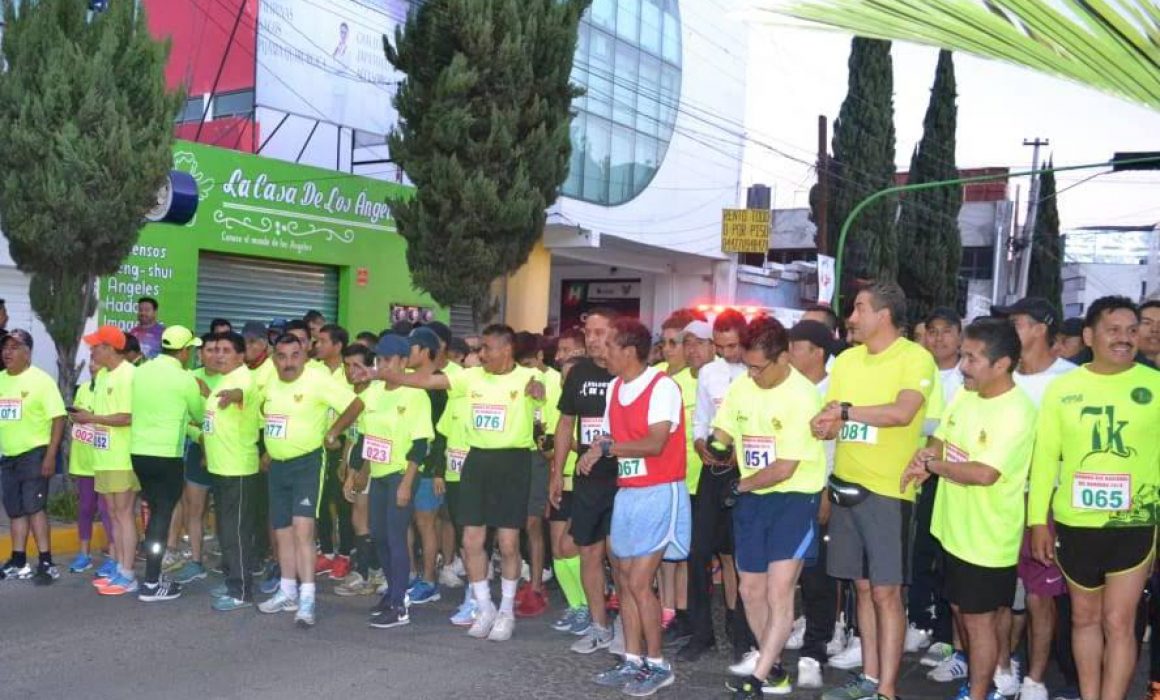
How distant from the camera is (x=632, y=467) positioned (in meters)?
6.00

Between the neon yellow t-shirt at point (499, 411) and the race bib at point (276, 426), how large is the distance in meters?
1.21

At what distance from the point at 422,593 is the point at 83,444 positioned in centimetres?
293

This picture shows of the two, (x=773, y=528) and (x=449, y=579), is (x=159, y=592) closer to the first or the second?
(x=449, y=579)

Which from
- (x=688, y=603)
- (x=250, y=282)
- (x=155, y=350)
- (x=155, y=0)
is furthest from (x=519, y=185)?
(x=688, y=603)

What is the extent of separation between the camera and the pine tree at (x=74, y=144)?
1091cm

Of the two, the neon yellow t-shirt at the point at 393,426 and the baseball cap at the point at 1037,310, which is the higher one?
the baseball cap at the point at 1037,310

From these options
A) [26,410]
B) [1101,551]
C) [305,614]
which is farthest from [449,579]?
[1101,551]

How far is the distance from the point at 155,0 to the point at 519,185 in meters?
9.46

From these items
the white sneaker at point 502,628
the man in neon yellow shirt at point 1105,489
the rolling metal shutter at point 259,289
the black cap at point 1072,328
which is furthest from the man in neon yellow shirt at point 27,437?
the rolling metal shutter at point 259,289

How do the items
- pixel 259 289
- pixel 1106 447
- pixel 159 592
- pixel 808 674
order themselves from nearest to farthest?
pixel 1106 447, pixel 808 674, pixel 159 592, pixel 259 289

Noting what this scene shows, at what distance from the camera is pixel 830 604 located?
645cm

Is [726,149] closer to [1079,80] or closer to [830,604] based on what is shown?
[830,604]

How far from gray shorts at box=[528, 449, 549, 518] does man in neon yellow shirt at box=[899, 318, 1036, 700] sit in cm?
348

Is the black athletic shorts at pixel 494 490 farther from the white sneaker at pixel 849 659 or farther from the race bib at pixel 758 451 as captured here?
the white sneaker at pixel 849 659
